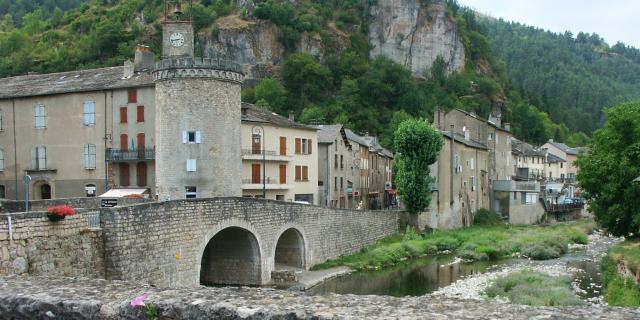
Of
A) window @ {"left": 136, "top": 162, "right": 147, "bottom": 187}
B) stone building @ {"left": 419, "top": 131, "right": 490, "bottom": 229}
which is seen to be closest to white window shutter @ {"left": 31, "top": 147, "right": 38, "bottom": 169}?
window @ {"left": 136, "top": 162, "right": 147, "bottom": 187}

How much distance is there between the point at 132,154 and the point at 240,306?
3242cm

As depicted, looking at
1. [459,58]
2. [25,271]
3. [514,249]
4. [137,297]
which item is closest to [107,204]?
[25,271]

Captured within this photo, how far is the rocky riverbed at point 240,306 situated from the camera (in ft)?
22.7

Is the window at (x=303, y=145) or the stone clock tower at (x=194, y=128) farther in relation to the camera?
the window at (x=303, y=145)

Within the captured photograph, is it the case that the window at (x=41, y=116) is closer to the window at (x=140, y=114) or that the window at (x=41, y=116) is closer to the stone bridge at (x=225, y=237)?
the window at (x=140, y=114)

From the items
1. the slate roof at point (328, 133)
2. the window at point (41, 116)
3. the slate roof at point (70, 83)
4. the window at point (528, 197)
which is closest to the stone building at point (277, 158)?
the slate roof at point (328, 133)

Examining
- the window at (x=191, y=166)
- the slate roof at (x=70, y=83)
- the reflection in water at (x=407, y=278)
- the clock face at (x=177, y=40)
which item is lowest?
the reflection in water at (x=407, y=278)

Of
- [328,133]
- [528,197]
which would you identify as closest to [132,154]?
[328,133]

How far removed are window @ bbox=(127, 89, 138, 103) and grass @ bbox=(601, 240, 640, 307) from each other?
87.0 feet

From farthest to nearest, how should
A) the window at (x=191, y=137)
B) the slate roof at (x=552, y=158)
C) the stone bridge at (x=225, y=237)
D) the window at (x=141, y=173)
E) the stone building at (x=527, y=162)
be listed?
the slate roof at (x=552, y=158) → the stone building at (x=527, y=162) → the window at (x=141, y=173) → the window at (x=191, y=137) → the stone bridge at (x=225, y=237)

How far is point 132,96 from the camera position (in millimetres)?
38125

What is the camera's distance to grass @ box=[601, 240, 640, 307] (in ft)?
75.5

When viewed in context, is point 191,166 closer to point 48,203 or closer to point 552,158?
point 48,203

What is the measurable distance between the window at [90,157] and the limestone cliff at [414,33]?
11374 centimetres
